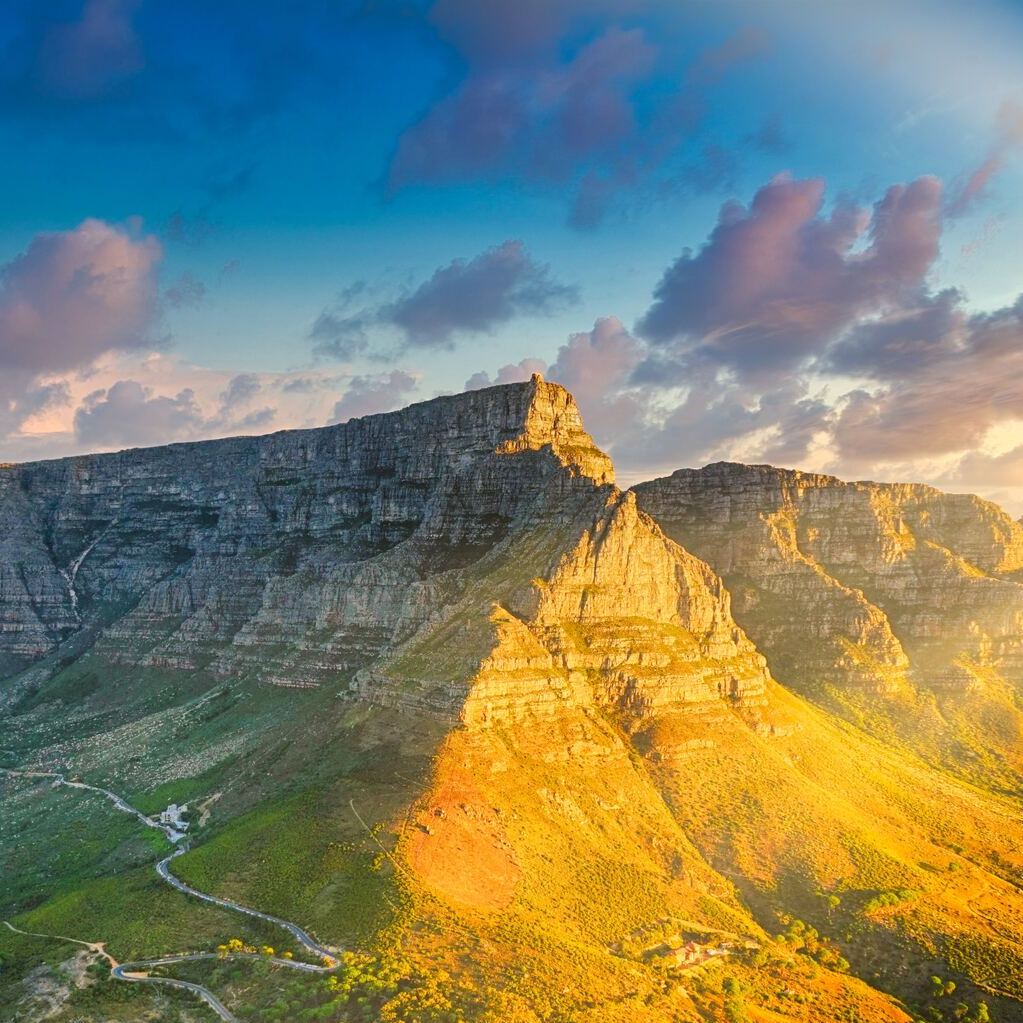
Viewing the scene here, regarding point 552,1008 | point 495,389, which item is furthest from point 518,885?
point 495,389

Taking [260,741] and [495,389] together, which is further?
[495,389]

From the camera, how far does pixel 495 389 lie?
625 ft

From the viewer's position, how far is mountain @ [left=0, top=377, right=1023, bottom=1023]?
8738 cm

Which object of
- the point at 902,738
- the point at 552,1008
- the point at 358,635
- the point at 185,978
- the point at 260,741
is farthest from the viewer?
the point at 902,738

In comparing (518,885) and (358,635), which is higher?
(358,635)

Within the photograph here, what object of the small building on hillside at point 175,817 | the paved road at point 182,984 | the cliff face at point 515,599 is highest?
the cliff face at point 515,599

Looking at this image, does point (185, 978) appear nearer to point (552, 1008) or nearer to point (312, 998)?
point (312, 998)

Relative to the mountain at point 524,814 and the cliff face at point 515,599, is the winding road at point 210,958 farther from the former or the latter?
the cliff face at point 515,599

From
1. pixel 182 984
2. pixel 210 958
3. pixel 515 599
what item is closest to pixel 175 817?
pixel 210 958

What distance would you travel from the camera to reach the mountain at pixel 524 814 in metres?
→ 87.4

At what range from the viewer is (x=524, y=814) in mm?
110625

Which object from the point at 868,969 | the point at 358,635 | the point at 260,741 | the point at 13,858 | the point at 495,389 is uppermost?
the point at 495,389

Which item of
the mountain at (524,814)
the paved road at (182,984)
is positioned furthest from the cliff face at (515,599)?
the paved road at (182,984)

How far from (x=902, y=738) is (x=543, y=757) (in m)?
97.7
